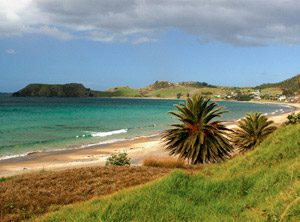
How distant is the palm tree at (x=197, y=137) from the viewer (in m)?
19.2

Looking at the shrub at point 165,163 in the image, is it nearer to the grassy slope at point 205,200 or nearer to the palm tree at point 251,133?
the palm tree at point 251,133

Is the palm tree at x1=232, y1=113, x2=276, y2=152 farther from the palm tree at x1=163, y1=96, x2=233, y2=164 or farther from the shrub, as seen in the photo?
the shrub

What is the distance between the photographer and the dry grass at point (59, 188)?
910 cm

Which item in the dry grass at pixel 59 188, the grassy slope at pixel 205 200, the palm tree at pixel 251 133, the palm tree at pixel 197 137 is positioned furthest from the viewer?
the palm tree at pixel 251 133

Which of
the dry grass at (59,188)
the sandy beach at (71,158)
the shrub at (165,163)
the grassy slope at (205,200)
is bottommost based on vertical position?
the sandy beach at (71,158)

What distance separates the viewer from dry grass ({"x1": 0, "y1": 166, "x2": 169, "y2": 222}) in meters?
9.10

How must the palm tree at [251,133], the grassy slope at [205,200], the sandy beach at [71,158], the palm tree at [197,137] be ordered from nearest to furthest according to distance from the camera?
the grassy slope at [205,200]
the palm tree at [197,137]
the palm tree at [251,133]
the sandy beach at [71,158]

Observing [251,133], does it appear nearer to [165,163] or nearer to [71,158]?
[165,163]

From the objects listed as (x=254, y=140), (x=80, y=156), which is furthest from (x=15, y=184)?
(x=80, y=156)

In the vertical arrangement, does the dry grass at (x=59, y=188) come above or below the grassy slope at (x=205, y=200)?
below

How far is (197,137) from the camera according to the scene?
19266 mm

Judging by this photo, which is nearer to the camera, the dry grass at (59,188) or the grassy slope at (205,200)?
the grassy slope at (205,200)

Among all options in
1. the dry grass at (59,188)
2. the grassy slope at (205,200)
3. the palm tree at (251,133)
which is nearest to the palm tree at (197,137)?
the palm tree at (251,133)

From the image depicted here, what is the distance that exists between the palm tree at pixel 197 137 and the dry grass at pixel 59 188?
5.54 m
